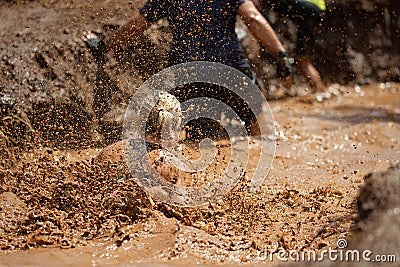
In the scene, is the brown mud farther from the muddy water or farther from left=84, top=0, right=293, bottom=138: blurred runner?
left=84, top=0, right=293, bottom=138: blurred runner

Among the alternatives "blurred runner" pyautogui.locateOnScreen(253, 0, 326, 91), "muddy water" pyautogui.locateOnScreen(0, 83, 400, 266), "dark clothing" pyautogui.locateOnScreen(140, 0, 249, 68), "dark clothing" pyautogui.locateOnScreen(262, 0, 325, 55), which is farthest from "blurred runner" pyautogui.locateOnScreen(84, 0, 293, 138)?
"dark clothing" pyautogui.locateOnScreen(262, 0, 325, 55)

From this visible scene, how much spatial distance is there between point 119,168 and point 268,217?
1.03 meters

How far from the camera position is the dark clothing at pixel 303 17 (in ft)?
22.2

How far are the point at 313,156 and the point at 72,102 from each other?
7.51 ft

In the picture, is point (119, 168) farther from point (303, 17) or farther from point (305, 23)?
point (305, 23)

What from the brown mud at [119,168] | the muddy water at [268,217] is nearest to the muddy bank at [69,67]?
the brown mud at [119,168]

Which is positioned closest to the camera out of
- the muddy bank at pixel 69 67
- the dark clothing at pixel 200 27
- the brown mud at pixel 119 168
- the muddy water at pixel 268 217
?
the muddy water at pixel 268 217

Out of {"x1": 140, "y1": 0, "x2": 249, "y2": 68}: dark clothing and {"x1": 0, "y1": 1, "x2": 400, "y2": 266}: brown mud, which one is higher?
{"x1": 140, "y1": 0, "x2": 249, "y2": 68}: dark clothing

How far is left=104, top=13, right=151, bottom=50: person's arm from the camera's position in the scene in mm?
4789

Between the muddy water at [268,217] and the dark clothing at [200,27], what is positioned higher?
the dark clothing at [200,27]

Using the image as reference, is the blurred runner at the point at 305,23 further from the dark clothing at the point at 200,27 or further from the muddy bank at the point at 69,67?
the muddy bank at the point at 69,67

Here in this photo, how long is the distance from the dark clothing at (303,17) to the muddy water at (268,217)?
1.72 meters

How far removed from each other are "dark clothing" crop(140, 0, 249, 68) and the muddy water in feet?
3.64

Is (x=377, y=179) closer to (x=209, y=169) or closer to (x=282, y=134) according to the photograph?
(x=209, y=169)
